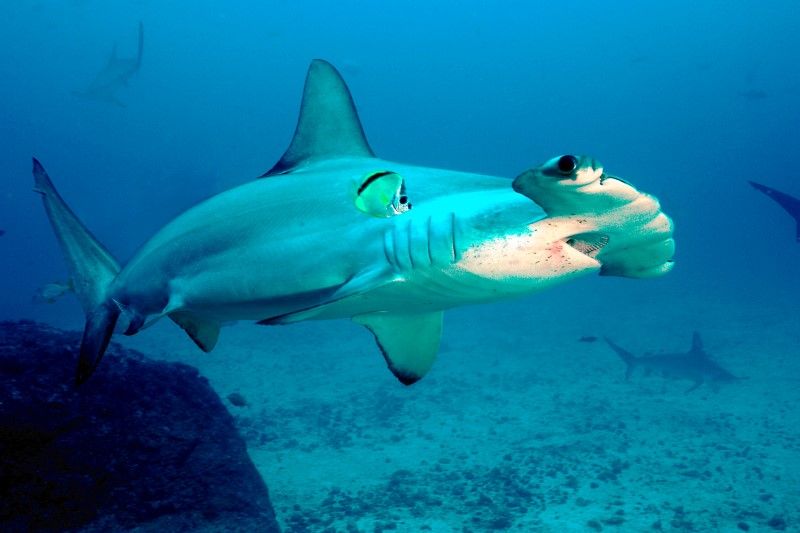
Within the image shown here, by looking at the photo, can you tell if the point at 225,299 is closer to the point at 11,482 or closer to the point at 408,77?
the point at 11,482

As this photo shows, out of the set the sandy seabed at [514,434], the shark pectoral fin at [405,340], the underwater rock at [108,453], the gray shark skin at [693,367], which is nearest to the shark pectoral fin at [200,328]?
the shark pectoral fin at [405,340]

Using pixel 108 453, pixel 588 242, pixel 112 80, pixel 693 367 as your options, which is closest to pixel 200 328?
pixel 108 453

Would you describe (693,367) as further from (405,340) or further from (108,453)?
(108,453)

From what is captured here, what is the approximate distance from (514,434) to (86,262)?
7723mm

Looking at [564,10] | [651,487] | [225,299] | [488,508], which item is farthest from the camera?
[564,10]

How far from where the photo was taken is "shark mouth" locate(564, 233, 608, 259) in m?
1.85

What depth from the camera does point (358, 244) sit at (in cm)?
227

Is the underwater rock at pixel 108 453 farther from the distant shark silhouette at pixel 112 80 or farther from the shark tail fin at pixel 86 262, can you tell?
the distant shark silhouette at pixel 112 80

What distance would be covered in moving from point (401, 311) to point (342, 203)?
75 centimetres

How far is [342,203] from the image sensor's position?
2443 mm

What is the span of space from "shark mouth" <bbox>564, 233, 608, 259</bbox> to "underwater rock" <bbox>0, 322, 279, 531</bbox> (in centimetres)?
386

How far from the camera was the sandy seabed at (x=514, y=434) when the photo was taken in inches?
233

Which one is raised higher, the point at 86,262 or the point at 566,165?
the point at 566,165

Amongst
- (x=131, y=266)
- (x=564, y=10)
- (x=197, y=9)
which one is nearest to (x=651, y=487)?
(x=131, y=266)
